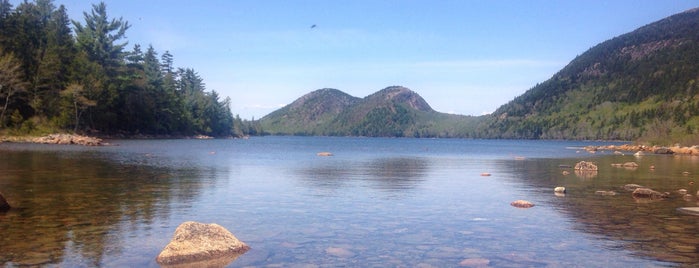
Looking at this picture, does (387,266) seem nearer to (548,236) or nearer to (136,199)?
(548,236)

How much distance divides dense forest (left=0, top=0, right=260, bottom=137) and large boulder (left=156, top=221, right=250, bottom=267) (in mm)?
87921

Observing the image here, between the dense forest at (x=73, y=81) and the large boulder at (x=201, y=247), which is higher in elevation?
the dense forest at (x=73, y=81)

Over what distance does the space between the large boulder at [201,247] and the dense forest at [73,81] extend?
288ft

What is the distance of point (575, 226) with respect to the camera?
18141 mm

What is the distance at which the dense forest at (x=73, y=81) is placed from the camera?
314ft

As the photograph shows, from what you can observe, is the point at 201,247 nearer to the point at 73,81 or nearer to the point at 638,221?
the point at 638,221

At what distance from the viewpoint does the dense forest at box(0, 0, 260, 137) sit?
9575cm

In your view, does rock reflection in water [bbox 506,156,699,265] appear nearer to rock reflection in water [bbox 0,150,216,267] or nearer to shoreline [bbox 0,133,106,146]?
rock reflection in water [bbox 0,150,216,267]

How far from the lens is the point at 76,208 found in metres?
20.0

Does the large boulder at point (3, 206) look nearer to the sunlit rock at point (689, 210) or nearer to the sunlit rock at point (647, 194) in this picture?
the sunlit rock at point (689, 210)

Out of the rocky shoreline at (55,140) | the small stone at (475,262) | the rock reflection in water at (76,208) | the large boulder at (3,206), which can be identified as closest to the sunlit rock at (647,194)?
the small stone at (475,262)

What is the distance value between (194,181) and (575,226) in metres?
22.9

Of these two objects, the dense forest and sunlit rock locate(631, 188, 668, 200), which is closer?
sunlit rock locate(631, 188, 668, 200)

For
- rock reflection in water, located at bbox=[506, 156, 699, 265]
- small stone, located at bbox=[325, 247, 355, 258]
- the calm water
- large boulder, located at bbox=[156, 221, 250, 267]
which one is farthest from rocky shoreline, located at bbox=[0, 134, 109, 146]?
small stone, located at bbox=[325, 247, 355, 258]
